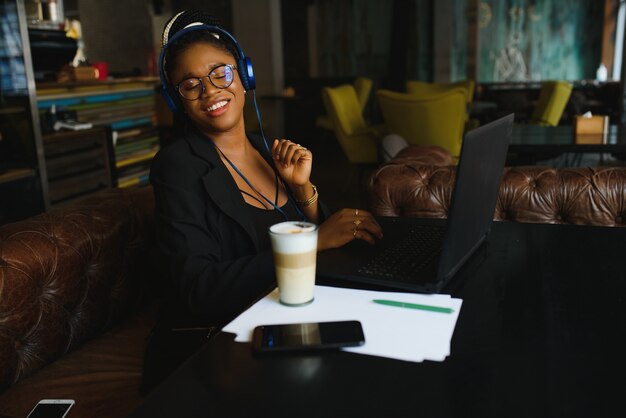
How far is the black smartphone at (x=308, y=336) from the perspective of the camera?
35.2 inches

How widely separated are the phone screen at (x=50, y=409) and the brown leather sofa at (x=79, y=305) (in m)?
0.11

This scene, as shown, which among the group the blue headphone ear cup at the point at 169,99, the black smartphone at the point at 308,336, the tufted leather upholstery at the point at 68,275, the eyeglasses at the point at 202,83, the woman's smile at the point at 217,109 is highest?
the eyeglasses at the point at 202,83

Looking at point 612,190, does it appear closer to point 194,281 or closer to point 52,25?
point 194,281

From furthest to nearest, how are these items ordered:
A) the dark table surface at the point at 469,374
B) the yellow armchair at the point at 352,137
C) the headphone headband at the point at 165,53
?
the yellow armchair at the point at 352,137 → the headphone headband at the point at 165,53 → the dark table surface at the point at 469,374

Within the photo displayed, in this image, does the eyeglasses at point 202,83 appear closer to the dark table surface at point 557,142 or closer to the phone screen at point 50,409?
the phone screen at point 50,409

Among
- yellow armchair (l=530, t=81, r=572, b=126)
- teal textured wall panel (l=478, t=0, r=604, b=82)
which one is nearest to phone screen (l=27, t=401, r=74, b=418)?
yellow armchair (l=530, t=81, r=572, b=126)

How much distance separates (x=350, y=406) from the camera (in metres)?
0.75

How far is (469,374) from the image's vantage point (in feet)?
2.67

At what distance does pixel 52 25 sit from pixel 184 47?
12.2ft

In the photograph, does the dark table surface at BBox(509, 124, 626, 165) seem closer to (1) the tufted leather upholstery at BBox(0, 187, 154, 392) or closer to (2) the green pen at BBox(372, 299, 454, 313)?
(1) the tufted leather upholstery at BBox(0, 187, 154, 392)

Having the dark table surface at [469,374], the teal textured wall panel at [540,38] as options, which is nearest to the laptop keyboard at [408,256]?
the dark table surface at [469,374]

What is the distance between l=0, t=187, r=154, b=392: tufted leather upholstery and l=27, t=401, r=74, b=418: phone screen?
0.20 metres

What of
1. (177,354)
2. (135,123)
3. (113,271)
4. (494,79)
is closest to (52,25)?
(135,123)

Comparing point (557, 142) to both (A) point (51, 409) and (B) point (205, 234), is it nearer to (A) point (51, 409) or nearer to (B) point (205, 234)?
(B) point (205, 234)
